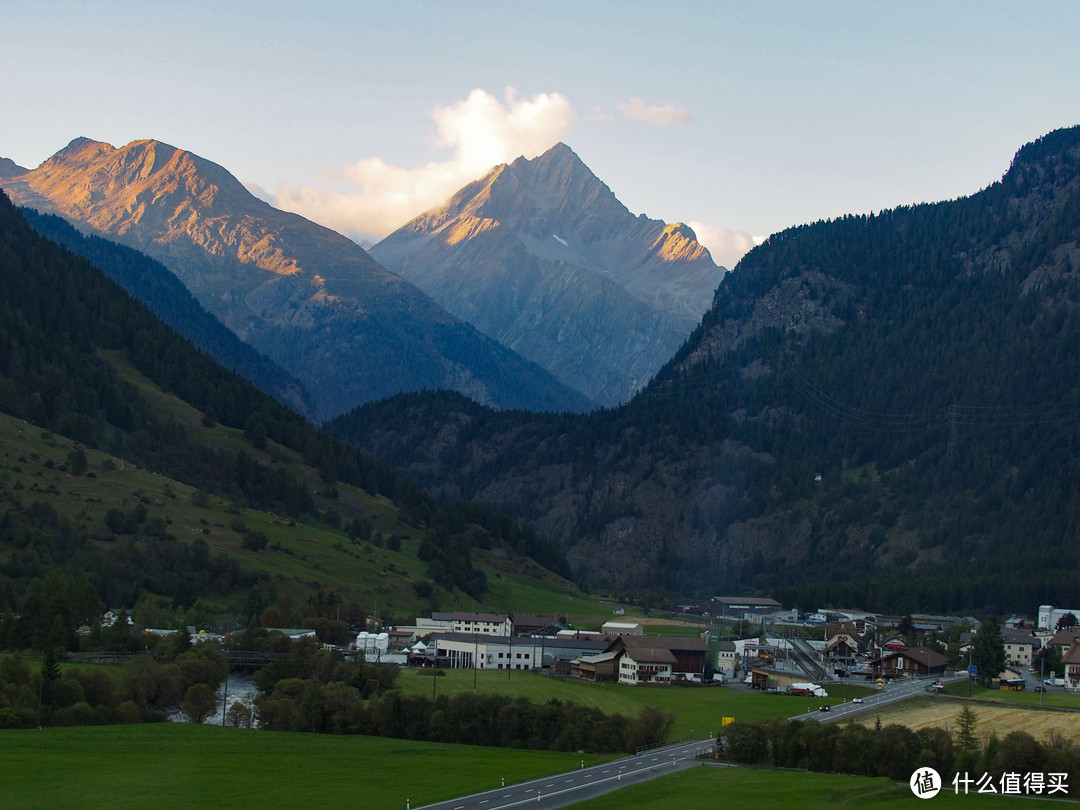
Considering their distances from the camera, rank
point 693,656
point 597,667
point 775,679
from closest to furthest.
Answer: point 775,679 < point 597,667 < point 693,656

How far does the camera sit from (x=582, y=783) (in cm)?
8844

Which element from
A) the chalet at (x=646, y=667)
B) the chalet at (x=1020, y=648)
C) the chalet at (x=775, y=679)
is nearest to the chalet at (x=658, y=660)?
the chalet at (x=646, y=667)

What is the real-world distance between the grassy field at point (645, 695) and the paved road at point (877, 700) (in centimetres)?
207

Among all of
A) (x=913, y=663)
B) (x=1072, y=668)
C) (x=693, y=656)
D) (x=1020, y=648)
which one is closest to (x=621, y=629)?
(x=693, y=656)

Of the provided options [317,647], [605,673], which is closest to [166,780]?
[317,647]

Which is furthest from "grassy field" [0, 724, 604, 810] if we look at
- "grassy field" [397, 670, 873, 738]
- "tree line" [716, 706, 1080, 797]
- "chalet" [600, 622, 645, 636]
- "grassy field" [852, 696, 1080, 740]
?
"chalet" [600, 622, 645, 636]

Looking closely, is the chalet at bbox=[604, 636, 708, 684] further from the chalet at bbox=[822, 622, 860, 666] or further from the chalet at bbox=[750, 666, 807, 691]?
the chalet at bbox=[822, 622, 860, 666]

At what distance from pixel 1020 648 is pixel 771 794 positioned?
105 m

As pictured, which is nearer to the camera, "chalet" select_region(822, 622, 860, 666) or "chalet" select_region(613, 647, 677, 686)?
"chalet" select_region(613, 647, 677, 686)

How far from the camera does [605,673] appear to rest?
148 m

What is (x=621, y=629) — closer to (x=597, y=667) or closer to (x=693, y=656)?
(x=693, y=656)

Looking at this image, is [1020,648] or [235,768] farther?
[1020,648]

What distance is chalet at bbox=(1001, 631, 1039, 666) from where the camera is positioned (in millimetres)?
175375

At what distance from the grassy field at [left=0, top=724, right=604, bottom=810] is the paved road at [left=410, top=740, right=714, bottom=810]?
1.89 metres
